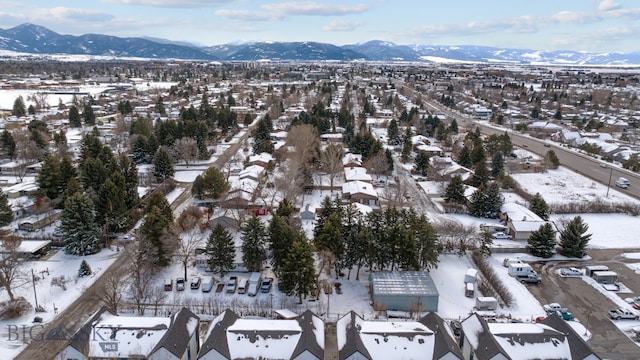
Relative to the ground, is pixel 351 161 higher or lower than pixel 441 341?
higher

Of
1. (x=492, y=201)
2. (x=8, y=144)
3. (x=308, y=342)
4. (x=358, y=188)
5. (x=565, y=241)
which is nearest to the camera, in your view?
(x=308, y=342)

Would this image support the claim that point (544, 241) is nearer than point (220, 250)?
No

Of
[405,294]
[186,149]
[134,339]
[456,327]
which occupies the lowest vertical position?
[456,327]

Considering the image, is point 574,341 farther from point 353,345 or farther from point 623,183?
point 623,183

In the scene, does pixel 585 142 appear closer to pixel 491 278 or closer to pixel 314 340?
pixel 491 278

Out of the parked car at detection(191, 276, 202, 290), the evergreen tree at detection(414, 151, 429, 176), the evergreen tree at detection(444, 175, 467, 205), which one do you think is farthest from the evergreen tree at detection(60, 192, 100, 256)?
the evergreen tree at detection(414, 151, 429, 176)

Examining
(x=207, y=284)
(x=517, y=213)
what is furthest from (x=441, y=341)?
(x=517, y=213)

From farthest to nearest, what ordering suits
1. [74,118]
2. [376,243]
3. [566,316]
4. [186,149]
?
[74,118] → [186,149] → [376,243] → [566,316]
